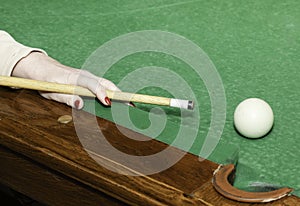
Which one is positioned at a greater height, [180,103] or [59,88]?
[180,103]

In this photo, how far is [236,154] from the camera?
1505 millimetres

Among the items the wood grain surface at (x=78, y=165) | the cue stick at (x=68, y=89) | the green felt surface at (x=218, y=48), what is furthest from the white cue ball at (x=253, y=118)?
the wood grain surface at (x=78, y=165)

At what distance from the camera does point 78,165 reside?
4.82 feet

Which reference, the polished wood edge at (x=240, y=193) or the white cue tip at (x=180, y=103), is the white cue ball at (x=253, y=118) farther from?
the polished wood edge at (x=240, y=193)

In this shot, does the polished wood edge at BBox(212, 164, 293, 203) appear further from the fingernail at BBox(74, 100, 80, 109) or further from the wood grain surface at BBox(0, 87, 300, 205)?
the fingernail at BBox(74, 100, 80, 109)

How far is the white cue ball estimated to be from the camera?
171cm

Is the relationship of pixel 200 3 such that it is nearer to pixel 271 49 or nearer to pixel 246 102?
pixel 271 49

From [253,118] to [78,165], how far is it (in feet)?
1.62

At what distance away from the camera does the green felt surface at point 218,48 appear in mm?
1629

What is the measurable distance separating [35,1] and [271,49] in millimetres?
1020

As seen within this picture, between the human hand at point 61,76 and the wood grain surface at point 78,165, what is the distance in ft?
0.09

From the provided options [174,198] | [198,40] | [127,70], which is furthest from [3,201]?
[174,198]

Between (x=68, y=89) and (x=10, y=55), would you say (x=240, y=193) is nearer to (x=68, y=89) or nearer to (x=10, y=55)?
(x=68, y=89)

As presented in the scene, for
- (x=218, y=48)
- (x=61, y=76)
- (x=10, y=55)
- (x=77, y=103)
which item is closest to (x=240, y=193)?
(x=77, y=103)
